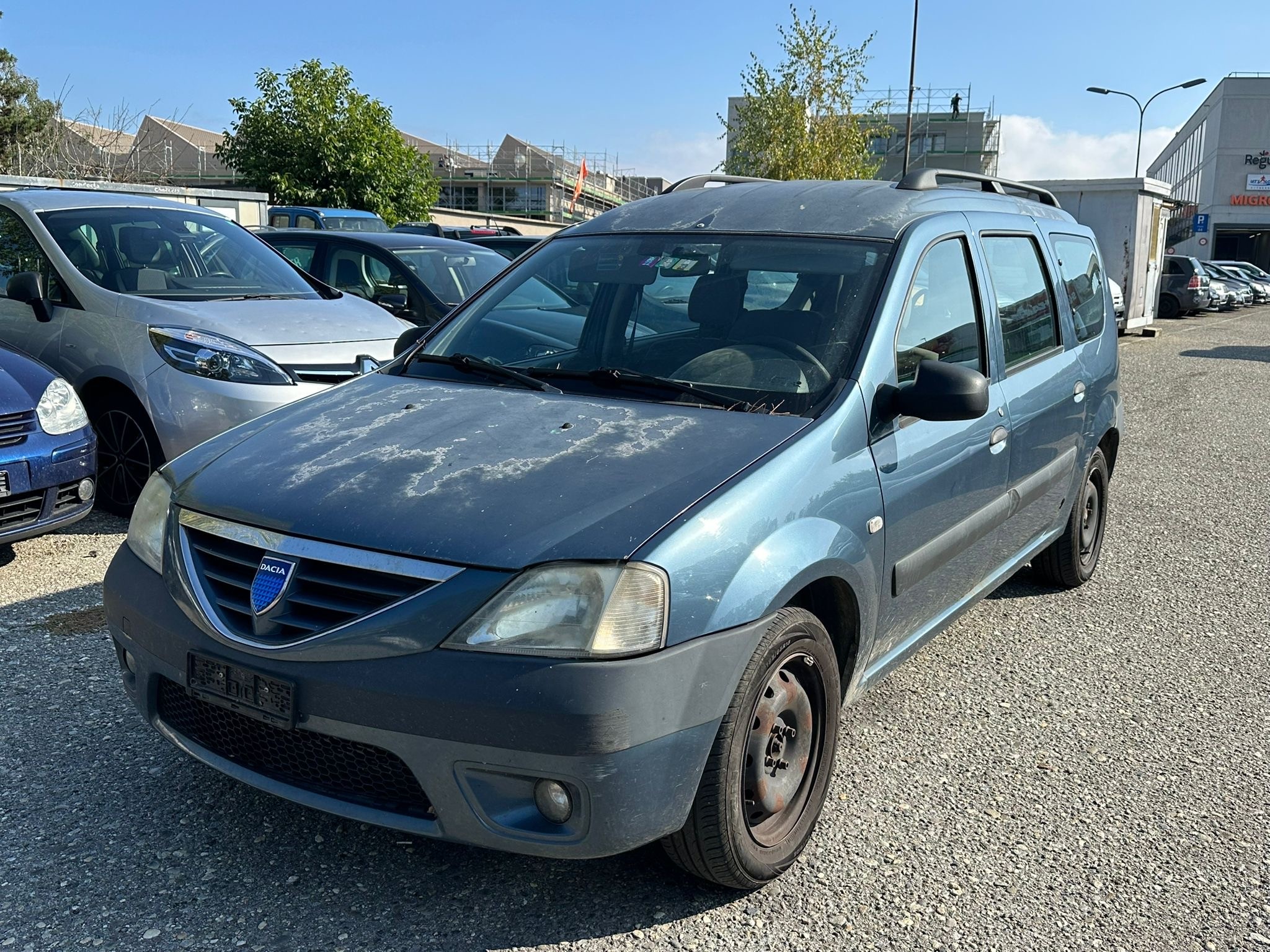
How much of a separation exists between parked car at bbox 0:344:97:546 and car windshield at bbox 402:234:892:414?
2.19 meters

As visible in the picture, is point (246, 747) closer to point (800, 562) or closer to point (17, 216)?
point (800, 562)

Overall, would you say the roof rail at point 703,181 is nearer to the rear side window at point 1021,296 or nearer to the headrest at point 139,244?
the rear side window at point 1021,296

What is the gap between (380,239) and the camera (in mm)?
9539

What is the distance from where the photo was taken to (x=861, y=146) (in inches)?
1270

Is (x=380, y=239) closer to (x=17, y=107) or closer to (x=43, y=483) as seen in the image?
(x=43, y=483)

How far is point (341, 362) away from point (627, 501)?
4.04 meters

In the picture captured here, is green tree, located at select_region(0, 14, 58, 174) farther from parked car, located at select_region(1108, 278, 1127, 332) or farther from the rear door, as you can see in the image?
the rear door

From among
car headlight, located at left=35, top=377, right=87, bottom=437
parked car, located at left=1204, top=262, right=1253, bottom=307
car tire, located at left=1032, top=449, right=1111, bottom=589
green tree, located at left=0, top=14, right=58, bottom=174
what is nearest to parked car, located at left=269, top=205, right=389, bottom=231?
car headlight, located at left=35, top=377, right=87, bottom=437

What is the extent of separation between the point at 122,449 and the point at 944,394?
461 centimetres

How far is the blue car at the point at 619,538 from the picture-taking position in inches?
93.4

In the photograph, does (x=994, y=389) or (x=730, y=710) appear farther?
(x=994, y=389)

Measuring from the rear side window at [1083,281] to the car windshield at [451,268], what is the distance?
4.92 m

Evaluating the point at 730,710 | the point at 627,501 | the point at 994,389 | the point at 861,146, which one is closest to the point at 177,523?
the point at 627,501

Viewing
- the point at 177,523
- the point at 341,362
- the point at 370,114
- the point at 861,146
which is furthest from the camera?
the point at 861,146
